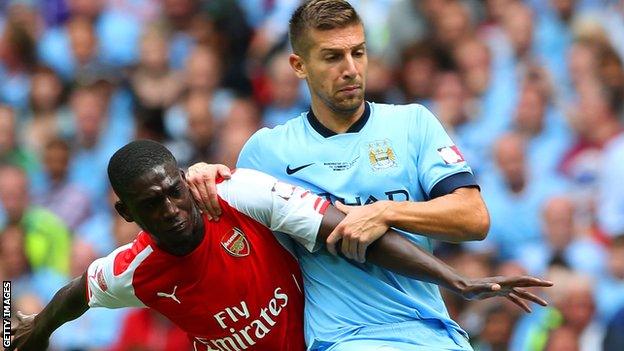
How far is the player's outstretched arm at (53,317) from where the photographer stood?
248 inches

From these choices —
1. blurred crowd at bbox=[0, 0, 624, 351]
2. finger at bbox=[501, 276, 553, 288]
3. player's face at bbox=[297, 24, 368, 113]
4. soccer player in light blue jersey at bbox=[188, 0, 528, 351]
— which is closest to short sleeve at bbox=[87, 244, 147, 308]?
soccer player in light blue jersey at bbox=[188, 0, 528, 351]

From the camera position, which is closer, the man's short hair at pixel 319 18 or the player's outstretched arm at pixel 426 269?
the player's outstretched arm at pixel 426 269

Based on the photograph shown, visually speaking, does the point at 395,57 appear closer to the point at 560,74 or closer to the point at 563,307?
the point at 560,74

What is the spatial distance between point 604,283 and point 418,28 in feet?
9.64

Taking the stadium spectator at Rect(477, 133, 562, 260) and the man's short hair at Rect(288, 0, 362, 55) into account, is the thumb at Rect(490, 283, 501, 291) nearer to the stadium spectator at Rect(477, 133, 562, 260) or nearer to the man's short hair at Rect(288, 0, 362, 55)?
the man's short hair at Rect(288, 0, 362, 55)

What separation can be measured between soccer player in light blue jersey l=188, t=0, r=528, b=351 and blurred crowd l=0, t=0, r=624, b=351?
383 cm

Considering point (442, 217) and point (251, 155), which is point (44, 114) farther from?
point (442, 217)

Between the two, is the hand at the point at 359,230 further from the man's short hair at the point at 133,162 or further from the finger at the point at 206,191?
the man's short hair at the point at 133,162

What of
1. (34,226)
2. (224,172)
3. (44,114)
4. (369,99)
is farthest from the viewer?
(44,114)

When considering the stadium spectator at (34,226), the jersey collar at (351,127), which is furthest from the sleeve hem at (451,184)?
the stadium spectator at (34,226)

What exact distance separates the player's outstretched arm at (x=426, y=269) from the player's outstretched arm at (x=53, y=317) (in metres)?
1.12

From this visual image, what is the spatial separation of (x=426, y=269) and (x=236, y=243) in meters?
0.87

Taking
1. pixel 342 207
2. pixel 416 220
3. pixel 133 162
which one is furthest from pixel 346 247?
pixel 133 162

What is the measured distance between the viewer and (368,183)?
19.9 feet
